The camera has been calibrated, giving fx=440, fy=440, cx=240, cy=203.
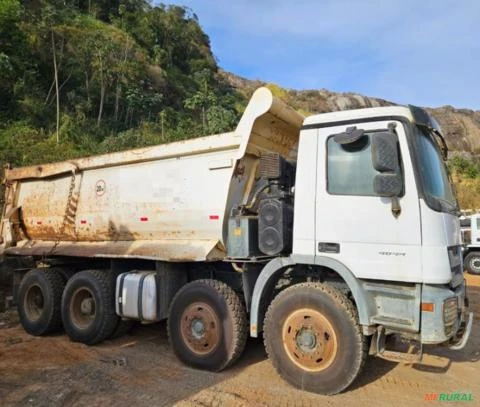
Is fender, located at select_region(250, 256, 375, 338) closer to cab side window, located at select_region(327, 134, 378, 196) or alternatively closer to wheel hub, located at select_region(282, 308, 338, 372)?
wheel hub, located at select_region(282, 308, 338, 372)

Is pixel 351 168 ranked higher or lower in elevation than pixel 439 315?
higher

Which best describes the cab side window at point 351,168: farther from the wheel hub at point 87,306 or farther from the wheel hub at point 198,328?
the wheel hub at point 87,306

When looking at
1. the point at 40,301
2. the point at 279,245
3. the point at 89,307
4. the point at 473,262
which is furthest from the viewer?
the point at 473,262

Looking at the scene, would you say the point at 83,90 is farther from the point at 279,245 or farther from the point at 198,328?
the point at 279,245

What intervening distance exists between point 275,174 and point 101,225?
3083 mm

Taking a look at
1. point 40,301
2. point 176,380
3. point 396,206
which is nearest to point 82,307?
point 40,301

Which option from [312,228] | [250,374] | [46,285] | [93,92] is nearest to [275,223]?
[312,228]

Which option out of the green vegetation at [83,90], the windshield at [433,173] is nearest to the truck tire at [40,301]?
the windshield at [433,173]

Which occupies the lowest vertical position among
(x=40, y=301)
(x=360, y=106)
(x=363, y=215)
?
(x=40, y=301)

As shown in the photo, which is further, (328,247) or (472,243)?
(472,243)

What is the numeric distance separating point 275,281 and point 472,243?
14.7 metres

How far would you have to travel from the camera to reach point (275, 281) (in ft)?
16.1

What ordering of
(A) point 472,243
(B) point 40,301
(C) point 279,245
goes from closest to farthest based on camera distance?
(C) point 279,245
(B) point 40,301
(A) point 472,243

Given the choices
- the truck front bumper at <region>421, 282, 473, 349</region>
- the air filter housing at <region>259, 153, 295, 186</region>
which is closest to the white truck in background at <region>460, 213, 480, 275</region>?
the air filter housing at <region>259, 153, 295, 186</region>
